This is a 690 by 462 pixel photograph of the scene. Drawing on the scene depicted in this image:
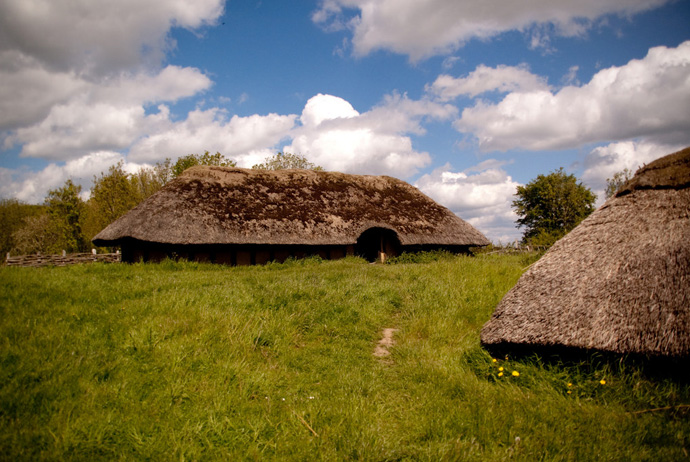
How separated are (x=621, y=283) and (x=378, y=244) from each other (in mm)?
15750

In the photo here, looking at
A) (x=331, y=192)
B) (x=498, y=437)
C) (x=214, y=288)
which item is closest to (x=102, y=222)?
(x=331, y=192)

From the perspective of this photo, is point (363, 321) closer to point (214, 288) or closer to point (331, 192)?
point (214, 288)

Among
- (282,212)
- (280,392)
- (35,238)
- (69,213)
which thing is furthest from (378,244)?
(35,238)

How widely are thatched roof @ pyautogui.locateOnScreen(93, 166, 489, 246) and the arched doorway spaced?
0.98 metres

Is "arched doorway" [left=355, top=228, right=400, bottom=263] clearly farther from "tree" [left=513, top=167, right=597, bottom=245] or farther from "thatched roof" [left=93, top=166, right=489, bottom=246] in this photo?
"tree" [left=513, top=167, right=597, bottom=245]

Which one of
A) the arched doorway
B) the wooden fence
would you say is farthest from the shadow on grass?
the wooden fence

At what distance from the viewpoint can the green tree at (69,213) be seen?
3241 centimetres

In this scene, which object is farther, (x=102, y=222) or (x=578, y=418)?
(x=102, y=222)

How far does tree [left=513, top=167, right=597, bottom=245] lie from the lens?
3059cm

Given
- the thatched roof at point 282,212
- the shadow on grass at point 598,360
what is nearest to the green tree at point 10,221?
the thatched roof at point 282,212

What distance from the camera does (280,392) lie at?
407cm

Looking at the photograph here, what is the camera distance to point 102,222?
102 ft

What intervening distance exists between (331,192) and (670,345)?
54.9ft

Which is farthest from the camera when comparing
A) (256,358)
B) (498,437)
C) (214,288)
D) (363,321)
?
(214,288)
